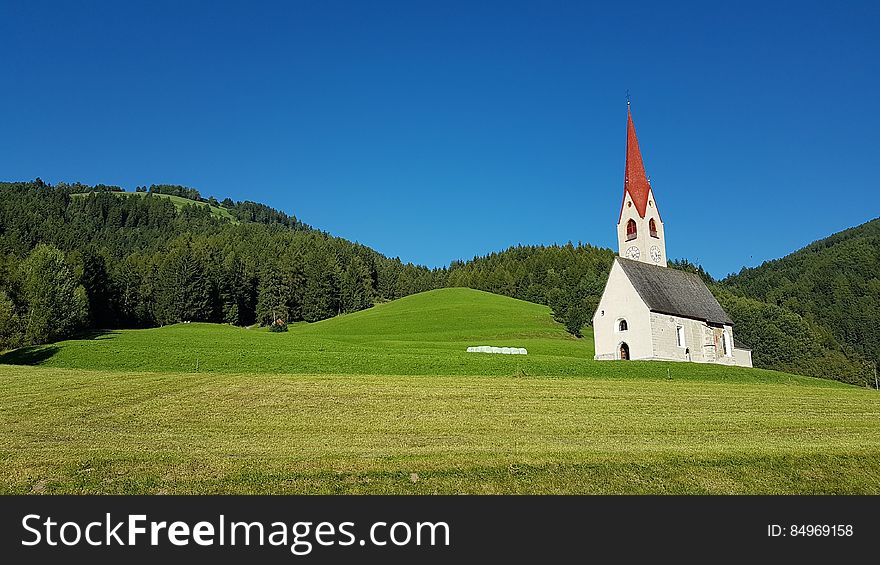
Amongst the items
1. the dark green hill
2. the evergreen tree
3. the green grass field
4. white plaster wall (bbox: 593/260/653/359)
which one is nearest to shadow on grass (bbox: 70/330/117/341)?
the evergreen tree

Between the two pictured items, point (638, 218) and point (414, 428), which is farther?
point (638, 218)

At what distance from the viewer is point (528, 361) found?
136 feet

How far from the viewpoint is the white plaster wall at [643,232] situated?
6116 cm

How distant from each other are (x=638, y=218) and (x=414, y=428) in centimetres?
4850

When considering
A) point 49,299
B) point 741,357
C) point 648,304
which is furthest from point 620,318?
point 49,299

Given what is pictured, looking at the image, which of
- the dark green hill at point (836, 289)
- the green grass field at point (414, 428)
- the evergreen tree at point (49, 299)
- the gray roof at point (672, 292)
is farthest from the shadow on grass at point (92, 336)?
the dark green hill at point (836, 289)

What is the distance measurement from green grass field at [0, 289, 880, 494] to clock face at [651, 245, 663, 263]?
22.1 meters

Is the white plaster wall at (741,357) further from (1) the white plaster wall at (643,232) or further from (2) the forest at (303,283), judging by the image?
(2) the forest at (303,283)

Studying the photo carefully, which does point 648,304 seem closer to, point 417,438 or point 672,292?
point 672,292

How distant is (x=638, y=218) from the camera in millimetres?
61312

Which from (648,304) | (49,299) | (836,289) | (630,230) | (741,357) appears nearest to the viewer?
(648,304)
